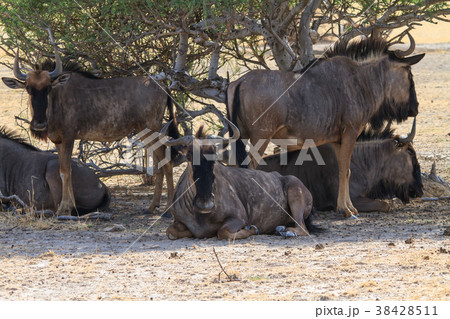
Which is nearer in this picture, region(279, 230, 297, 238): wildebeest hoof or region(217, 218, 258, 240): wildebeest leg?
region(217, 218, 258, 240): wildebeest leg

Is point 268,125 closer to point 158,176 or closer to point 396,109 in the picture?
point 158,176

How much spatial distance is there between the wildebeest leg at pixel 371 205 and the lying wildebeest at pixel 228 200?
1.83 meters

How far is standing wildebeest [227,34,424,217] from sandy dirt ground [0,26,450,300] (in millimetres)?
1122

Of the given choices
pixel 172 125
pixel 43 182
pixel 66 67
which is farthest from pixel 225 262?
pixel 66 67

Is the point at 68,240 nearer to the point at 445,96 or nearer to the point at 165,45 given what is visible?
the point at 165,45

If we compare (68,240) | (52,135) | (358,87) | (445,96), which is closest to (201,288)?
(68,240)

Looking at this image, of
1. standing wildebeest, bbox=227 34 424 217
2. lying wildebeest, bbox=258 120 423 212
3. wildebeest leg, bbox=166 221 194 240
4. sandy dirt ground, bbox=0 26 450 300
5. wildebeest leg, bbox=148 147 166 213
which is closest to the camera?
sandy dirt ground, bbox=0 26 450 300

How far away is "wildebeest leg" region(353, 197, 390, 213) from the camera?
33.7 ft

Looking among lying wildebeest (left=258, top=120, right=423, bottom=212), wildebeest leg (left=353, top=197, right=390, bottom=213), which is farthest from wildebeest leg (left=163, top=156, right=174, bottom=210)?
wildebeest leg (left=353, top=197, right=390, bottom=213)

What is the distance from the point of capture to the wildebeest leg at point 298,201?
8516 mm
